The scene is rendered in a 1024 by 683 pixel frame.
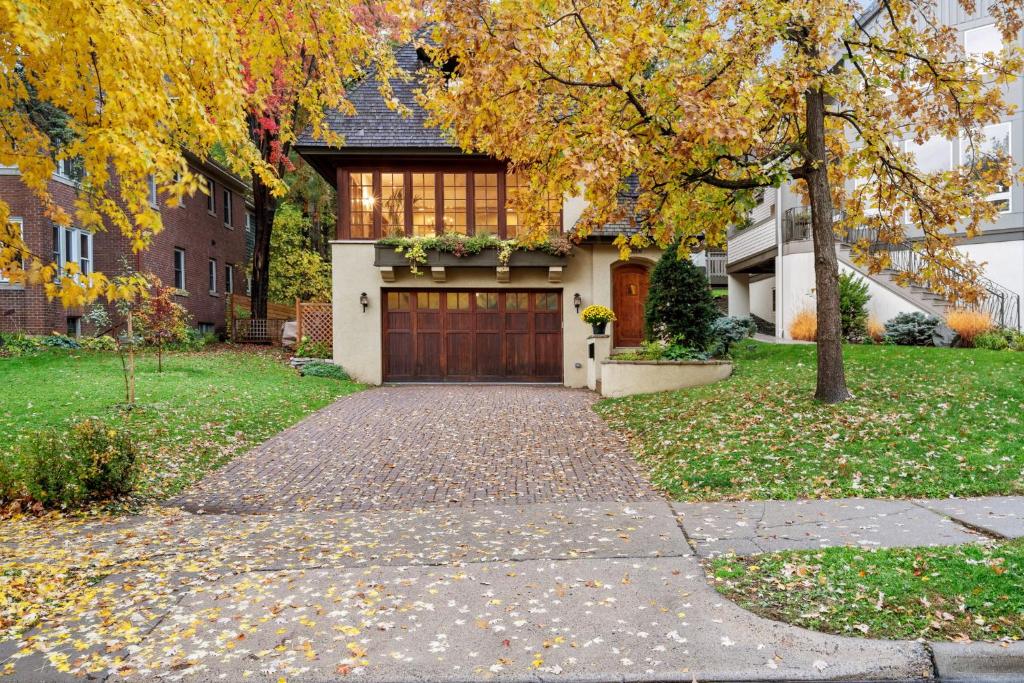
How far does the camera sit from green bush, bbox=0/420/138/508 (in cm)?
621

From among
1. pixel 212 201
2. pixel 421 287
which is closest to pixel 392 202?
pixel 421 287

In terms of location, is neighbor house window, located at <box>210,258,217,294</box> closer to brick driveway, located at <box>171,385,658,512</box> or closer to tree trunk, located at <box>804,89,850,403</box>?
brick driveway, located at <box>171,385,658,512</box>

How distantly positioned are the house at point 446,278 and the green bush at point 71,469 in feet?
34.5

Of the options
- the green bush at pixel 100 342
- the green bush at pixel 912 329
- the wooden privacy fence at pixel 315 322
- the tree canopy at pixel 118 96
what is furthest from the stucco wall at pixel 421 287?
the tree canopy at pixel 118 96

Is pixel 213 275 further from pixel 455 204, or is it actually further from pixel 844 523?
pixel 844 523

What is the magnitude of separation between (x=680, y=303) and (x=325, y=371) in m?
9.28

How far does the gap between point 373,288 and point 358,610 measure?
13.7 m

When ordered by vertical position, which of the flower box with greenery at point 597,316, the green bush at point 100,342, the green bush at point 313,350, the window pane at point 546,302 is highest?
the window pane at point 546,302

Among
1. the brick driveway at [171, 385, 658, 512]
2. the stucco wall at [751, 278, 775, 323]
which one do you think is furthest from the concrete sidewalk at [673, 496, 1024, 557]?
the stucco wall at [751, 278, 775, 323]

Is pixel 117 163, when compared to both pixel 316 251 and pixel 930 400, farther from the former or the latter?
pixel 316 251

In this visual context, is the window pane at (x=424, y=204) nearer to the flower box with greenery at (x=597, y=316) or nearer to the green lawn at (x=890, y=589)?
the flower box with greenery at (x=597, y=316)

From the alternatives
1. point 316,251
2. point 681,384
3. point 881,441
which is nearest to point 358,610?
point 881,441

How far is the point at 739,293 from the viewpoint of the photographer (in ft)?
82.0

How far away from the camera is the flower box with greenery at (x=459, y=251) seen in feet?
53.4
